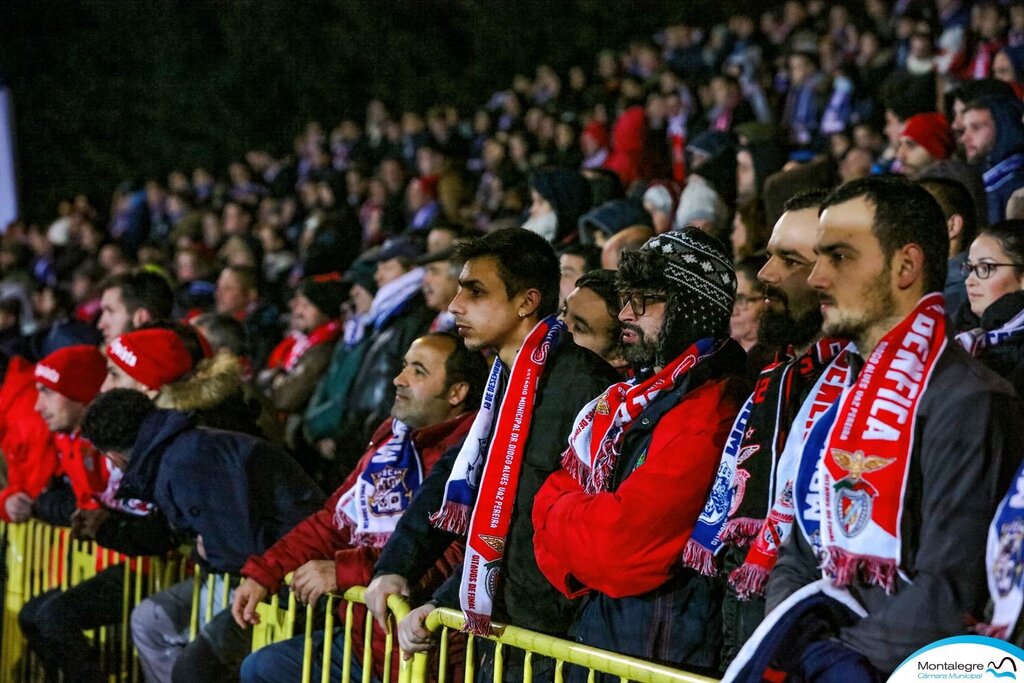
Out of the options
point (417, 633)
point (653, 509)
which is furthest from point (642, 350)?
point (417, 633)

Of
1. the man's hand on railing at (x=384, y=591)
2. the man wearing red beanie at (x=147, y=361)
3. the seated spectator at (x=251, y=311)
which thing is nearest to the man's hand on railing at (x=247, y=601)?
the man's hand on railing at (x=384, y=591)

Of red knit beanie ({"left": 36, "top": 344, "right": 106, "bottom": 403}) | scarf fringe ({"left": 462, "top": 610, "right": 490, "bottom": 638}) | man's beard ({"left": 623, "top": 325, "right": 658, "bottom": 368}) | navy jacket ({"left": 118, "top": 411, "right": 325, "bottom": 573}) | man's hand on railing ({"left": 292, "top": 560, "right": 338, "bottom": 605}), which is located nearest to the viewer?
man's beard ({"left": 623, "top": 325, "right": 658, "bottom": 368})

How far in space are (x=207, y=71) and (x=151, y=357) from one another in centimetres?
1968

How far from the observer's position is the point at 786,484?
2.98 m

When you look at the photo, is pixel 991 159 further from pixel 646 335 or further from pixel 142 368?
pixel 142 368

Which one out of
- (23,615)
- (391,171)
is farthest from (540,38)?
(23,615)

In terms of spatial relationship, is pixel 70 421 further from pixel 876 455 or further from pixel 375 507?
pixel 876 455

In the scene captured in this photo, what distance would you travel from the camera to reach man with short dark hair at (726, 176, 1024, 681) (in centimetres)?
264

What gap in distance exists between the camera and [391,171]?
14500mm

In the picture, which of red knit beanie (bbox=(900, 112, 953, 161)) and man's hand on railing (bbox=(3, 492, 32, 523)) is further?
red knit beanie (bbox=(900, 112, 953, 161))

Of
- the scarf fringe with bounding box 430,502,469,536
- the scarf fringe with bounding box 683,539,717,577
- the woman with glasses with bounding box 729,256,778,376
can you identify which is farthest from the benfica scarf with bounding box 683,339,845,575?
the woman with glasses with bounding box 729,256,778,376

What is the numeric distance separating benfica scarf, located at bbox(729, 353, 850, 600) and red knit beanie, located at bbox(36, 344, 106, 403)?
15.3 ft

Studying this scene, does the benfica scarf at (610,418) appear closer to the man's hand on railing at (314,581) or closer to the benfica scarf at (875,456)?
the benfica scarf at (875,456)

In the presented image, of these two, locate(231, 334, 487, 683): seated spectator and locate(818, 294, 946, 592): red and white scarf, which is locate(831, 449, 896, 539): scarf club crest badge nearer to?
locate(818, 294, 946, 592): red and white scarf
